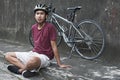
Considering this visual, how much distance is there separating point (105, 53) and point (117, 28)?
639mm

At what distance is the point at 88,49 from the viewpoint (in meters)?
7.08

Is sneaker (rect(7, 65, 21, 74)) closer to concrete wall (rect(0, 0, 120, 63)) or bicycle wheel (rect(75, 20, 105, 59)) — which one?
bicycle wheel (rect(75, 20, 105, 59))

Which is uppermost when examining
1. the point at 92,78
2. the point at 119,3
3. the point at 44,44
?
the point at 119,3

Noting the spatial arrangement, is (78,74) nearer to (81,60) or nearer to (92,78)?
(92,78)

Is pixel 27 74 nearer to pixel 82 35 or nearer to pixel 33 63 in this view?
pixel 33 63

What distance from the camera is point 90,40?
22.6 ft

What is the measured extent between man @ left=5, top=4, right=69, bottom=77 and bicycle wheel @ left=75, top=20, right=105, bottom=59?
→ 3.07 ft

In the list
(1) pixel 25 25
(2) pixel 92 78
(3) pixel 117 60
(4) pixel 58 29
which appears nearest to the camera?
(2) pixel 92 78

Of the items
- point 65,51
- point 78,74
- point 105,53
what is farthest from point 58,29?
point 78,74

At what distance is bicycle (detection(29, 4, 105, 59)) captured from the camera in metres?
6.89

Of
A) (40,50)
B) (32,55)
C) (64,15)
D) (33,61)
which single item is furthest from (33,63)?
(64,15)

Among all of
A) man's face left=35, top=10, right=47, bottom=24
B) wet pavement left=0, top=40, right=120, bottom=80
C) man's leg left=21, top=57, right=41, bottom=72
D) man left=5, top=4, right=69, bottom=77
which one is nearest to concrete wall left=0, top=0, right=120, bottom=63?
wet pavement left=0, top=40, right=120, bottom=80

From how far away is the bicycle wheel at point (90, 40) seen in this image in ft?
22.5

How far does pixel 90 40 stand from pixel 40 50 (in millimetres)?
1235
